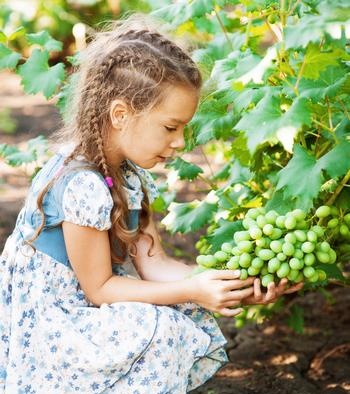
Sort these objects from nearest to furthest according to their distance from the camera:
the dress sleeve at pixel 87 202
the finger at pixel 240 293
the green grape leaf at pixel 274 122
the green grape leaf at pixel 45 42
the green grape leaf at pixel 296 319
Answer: the green grape leaf at pixel 274 122 → the finger at pixel 240 293 → the dress sleeve at pixel 87 202 → the green grape leaf at pixel 45 42 → the green grape leaf at pixel 296 319

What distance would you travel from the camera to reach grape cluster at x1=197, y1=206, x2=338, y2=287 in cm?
195

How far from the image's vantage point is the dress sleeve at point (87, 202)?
2184 mm

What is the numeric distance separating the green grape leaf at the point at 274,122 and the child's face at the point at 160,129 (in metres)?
0.39

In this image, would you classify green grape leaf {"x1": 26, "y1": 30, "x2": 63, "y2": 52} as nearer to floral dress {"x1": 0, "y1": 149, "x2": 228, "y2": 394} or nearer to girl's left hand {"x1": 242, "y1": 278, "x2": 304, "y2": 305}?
floral dress {"x1": 0, "y1": 149, "x2": 228, "y2": 394}

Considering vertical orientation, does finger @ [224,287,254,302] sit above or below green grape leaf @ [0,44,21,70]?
below

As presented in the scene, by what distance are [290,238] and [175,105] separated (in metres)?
0.52

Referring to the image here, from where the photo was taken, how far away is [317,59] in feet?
5.90

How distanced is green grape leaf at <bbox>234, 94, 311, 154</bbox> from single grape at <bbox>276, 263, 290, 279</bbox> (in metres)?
0.33

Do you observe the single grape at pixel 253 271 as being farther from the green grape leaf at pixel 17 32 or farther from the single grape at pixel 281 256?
the green grape leaf at pixel 17 32

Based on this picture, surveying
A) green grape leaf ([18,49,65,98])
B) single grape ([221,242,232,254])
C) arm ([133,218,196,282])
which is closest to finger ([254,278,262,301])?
single grape ([221,242,232,254])

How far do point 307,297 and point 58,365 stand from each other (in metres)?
1.55

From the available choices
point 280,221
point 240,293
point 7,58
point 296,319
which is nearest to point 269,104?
point 280,221

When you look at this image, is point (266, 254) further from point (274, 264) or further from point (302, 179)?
point (302, 179)

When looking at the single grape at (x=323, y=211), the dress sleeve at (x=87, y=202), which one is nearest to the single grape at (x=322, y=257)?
the single grape at (x=323, y=211)
